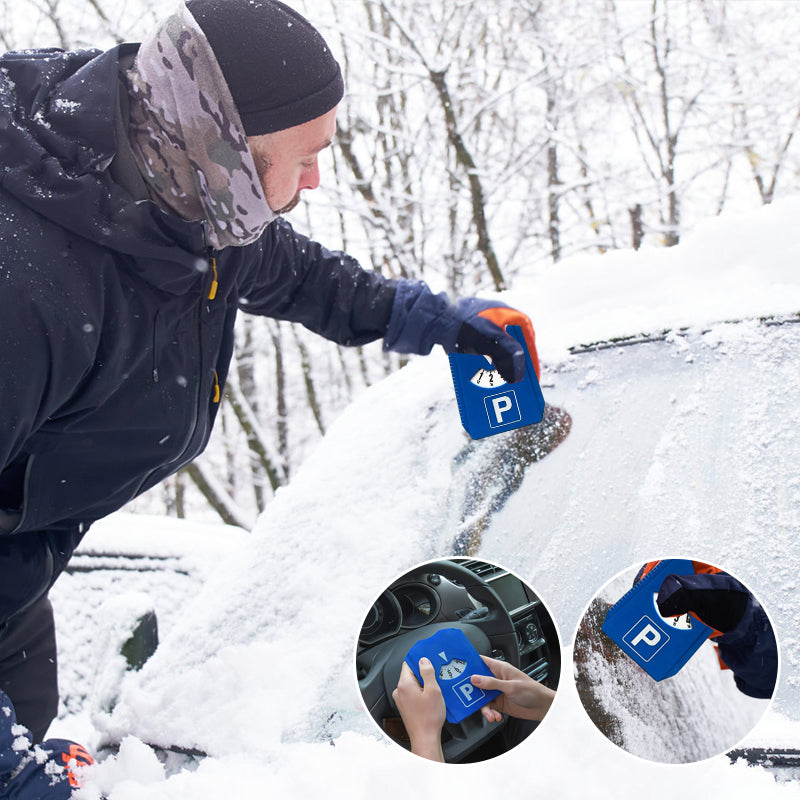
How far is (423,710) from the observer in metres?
1.06

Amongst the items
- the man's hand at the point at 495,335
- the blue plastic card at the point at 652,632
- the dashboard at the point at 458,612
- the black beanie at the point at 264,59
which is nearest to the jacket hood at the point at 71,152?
the black beanie at the point at 264,59

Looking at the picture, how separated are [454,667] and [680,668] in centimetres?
34

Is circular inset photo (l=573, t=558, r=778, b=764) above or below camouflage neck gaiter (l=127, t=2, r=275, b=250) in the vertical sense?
below

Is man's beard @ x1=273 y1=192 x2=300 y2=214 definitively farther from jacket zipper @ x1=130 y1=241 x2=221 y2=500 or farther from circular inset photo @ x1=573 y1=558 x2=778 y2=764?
circular inset photo @ x1=573 y1=558 x2=778 y2=764

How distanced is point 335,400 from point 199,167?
35.6 feet

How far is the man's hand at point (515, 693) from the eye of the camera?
106 cm

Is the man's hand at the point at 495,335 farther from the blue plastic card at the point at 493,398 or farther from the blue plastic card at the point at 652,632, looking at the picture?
the blue plastic card at the point at 652,632

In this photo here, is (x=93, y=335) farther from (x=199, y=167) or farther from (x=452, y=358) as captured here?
(x=452, y=358)

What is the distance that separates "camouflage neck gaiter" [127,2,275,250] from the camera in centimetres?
122

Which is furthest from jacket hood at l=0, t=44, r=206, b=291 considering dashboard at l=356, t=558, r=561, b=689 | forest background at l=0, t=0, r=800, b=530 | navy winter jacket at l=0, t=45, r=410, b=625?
forest background at l=0, t=0, r=800, b=530

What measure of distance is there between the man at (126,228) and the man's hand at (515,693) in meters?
0.83

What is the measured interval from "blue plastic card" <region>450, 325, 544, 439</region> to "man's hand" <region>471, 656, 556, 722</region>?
→ 2.45 ft

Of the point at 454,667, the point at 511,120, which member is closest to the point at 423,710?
the point at 454,667

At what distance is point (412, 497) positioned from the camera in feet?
5.48
